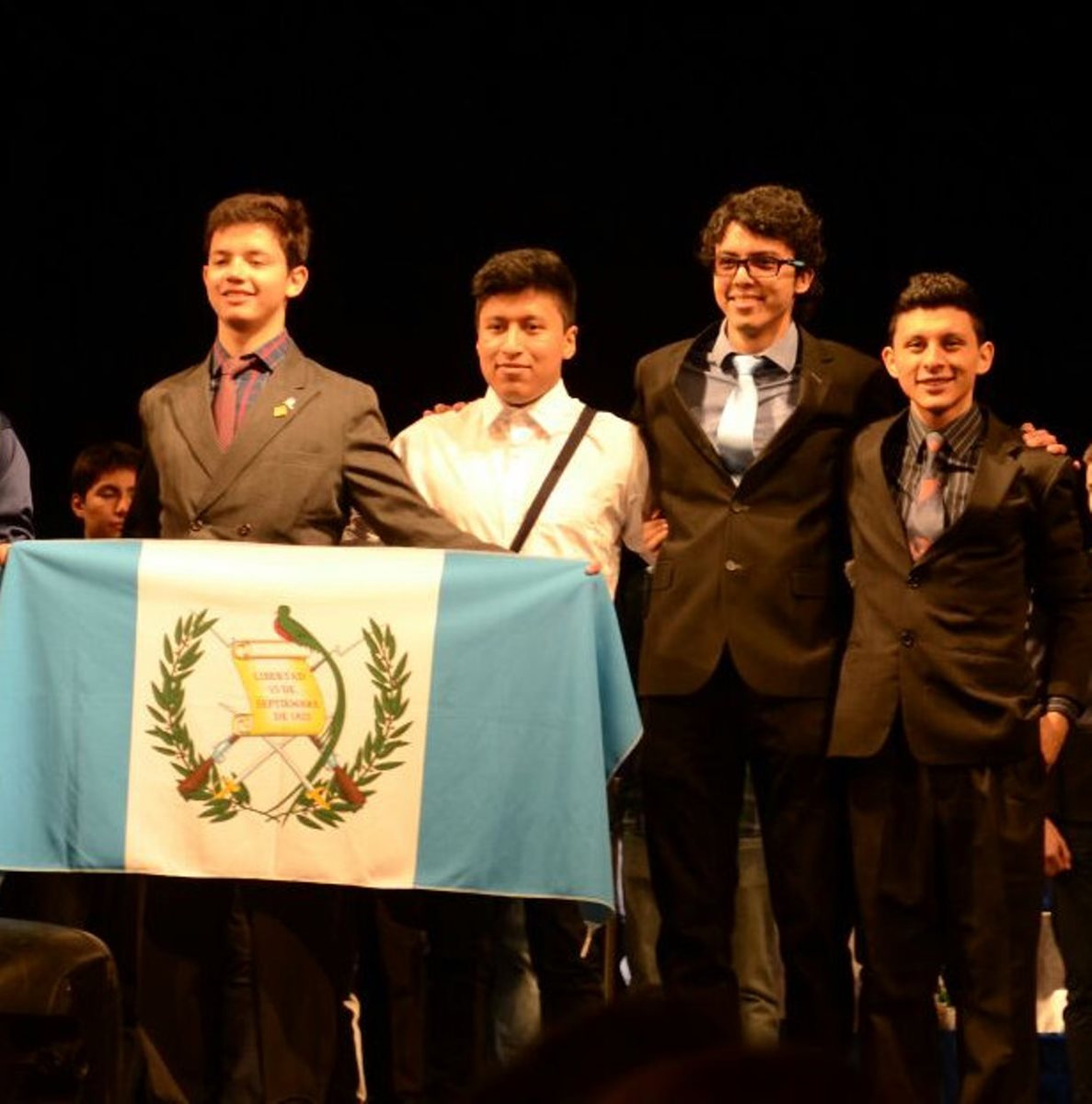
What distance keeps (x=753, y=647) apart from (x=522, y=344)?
84 centimetres

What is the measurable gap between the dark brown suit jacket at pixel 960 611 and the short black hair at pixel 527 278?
2.53 feet

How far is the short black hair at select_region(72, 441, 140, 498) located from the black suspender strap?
1.69 m

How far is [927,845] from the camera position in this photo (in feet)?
13.0

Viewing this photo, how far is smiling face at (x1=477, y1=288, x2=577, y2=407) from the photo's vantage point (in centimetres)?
417

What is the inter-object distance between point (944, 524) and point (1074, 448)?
111 inches

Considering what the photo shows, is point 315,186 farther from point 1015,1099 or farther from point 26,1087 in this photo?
point 26,1087

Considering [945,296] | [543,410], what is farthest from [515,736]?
[945,296]

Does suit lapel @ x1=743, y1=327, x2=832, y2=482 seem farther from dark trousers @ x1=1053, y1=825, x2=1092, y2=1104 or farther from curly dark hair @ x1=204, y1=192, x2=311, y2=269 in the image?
dark trousers @ x1=1053, y1=825, x2=1092, y2=1104

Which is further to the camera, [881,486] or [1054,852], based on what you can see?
[1054,852]

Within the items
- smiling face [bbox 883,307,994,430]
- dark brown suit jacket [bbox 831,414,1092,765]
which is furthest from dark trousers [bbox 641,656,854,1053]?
smiling face [bbox 883,307,994,430]

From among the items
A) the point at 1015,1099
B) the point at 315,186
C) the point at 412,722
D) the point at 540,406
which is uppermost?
the point at 315,186

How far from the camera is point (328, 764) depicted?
12.5 ft

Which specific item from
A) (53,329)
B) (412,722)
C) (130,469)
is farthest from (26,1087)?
(53,329)

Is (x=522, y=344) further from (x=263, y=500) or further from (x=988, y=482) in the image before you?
(x=988, y=482)
